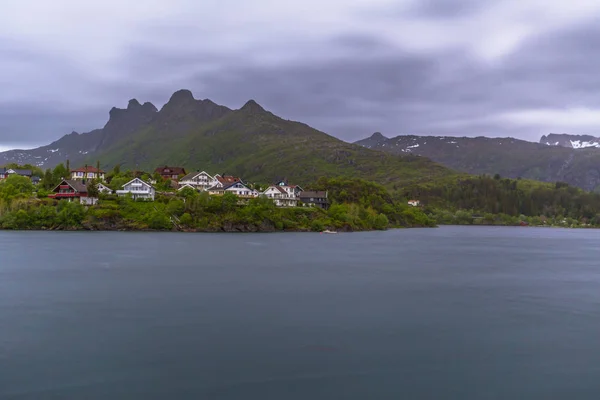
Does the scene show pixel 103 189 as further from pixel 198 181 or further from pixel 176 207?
pixel 198 181

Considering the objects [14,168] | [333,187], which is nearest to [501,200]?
[333,187]

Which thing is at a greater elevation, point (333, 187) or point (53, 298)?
point (333, 187)

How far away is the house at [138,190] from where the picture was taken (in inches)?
3366

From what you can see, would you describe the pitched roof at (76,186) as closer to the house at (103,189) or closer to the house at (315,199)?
the house at (103,189)

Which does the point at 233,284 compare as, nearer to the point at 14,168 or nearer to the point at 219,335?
the point at 219,335

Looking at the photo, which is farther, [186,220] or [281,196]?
[281,196]

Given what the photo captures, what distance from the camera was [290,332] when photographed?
19.2m

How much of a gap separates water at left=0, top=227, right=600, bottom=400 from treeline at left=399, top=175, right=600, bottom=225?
145 m

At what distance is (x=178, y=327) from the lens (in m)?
19.7

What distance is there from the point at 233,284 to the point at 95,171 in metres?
81.2

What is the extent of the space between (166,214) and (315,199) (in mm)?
34926

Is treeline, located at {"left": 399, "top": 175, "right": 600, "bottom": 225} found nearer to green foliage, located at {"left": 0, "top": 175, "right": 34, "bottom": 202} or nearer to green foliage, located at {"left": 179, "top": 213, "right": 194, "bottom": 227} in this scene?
green foliage, located at {"left": 179, "top": 213, "right": 194, "bottom": 227}

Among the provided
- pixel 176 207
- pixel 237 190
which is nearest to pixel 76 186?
pixel 176 207

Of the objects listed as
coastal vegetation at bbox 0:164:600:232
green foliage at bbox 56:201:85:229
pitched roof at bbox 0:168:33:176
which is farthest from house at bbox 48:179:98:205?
pitched roof at bbox 0:168:33:176
